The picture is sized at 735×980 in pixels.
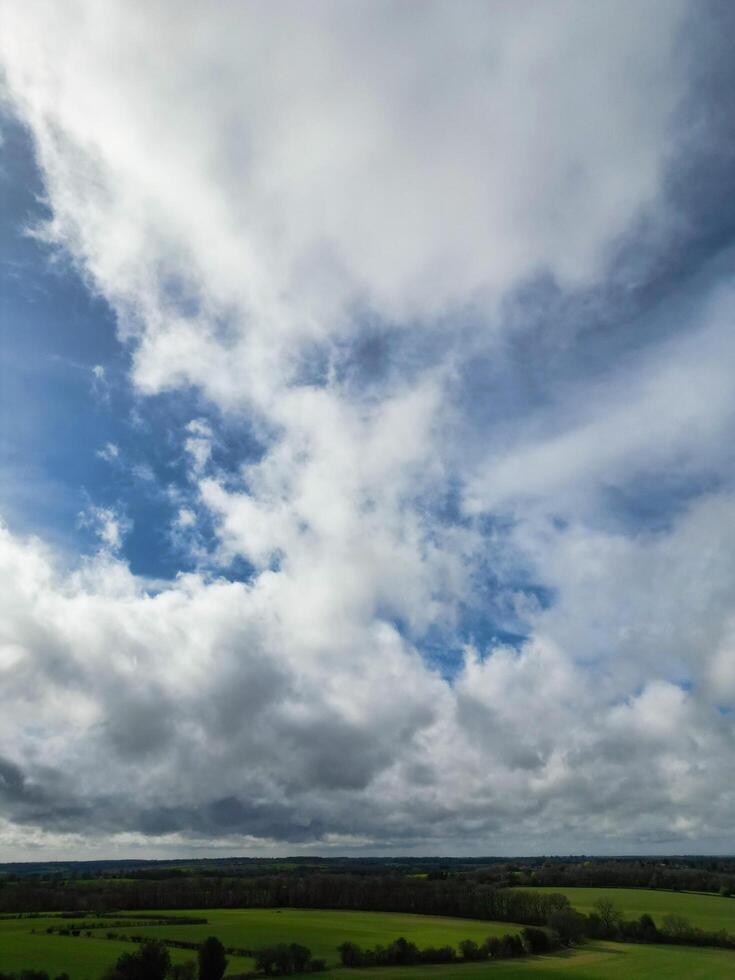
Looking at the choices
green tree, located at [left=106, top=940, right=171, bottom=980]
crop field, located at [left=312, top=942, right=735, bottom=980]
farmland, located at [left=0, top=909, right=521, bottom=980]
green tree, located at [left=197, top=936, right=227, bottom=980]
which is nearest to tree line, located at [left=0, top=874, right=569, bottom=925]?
farmland, located at [left=0, top=909, right=521, bottom=980]

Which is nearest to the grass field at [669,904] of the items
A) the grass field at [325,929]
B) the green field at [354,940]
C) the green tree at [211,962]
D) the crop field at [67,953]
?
the green field at [354,940]

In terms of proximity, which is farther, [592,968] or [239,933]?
[239,933]

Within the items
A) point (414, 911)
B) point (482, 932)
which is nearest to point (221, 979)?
point (482, 932)

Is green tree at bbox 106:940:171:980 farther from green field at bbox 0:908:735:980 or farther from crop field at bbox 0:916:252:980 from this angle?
green field at bbox 0:908:735:980

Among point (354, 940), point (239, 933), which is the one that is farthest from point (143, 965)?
point (354, 940)

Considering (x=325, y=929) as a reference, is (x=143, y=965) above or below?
below

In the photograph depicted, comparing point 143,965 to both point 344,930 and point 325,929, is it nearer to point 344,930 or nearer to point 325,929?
point 325,929

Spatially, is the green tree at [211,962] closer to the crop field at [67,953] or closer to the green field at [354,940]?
the crop field at [67,953]

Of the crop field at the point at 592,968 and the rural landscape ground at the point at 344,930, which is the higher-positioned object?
the rural landscape ground at the point at 344,930
